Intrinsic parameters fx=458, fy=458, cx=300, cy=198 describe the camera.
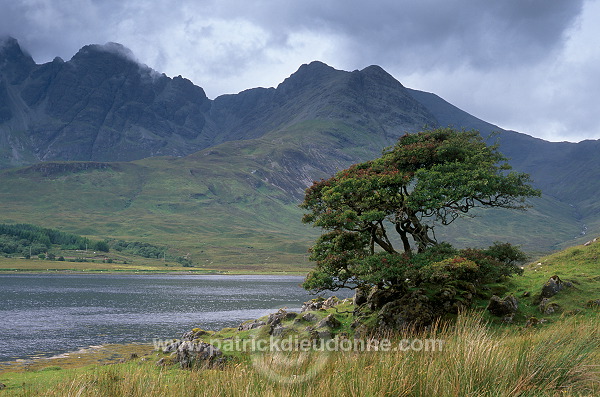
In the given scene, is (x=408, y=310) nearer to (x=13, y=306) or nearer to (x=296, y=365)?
(x=296, y=365)

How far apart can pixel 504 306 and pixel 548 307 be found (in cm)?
199

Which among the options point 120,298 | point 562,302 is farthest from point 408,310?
point 120,298

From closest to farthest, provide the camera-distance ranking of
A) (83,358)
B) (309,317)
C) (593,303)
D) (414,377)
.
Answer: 1. (414,377)
2. (593,303)
3. (309,317)
4. (83,358)

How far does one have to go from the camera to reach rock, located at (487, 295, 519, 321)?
2317 centimetres

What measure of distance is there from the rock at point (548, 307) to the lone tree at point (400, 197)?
4893 millimetres

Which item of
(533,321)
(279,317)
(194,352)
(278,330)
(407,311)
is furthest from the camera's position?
(279,317)

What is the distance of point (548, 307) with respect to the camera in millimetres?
22578

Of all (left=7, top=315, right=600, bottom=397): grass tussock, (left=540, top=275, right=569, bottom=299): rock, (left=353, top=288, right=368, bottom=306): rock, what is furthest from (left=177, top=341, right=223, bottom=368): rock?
(left=7, top=315, right=600, bottom=397): grass tussock

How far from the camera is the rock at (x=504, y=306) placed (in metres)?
23.2

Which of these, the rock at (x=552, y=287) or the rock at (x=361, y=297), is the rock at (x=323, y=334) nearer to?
the rock at (x=361, y=297)

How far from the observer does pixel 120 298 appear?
8800cm

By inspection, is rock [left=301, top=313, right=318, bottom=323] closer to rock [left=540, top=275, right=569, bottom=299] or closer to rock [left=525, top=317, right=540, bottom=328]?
rock [left=525, top=317, right=540, bottom=328]

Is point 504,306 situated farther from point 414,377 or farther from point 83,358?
point 83,358

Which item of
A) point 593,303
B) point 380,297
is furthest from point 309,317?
point 593,303
